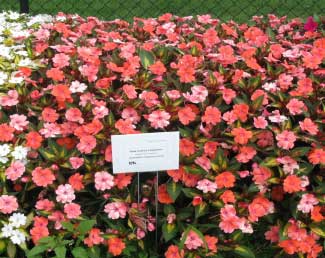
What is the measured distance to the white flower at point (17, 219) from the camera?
229 cm

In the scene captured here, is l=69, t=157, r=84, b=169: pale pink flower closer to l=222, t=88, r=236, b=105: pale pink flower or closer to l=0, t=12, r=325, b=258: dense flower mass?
l=0, t=12, r=325, b=258: dense flower mass

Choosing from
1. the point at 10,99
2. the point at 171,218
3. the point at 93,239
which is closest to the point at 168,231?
the point at 171,218

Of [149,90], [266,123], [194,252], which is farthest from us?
[149,90]

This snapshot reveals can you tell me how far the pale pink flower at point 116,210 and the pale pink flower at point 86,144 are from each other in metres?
0.25

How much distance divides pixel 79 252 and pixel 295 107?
3.82ft

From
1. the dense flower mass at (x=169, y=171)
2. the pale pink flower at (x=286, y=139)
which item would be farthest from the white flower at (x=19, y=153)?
the pale pink flower at (x=286, y=139)

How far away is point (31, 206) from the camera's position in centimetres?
246

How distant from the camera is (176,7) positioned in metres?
6.11

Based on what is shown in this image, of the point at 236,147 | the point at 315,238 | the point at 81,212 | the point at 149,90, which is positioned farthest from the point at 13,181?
the point at 315,238

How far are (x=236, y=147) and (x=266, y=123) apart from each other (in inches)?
7.2

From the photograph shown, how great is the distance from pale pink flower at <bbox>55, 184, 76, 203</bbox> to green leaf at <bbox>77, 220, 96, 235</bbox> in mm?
112

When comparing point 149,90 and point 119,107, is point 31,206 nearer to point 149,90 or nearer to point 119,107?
point 119,107

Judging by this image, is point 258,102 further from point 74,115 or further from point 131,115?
point 74,115

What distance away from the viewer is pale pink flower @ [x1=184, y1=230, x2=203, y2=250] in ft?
7.47
